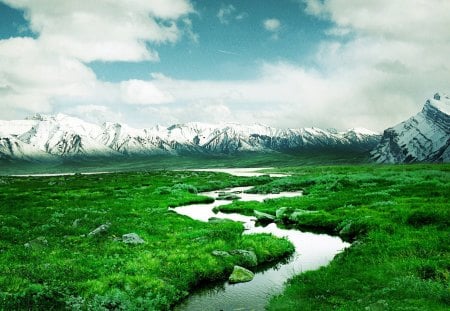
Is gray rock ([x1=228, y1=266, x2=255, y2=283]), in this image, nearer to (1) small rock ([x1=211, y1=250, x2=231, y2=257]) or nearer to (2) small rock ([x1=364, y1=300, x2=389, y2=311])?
(1) small rock ([x1=211, y1=250, x2=231, y2=257])

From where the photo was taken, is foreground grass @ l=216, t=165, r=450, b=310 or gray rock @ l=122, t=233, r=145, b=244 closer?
foreground grass @ l=216, t=165, r=450, b=310

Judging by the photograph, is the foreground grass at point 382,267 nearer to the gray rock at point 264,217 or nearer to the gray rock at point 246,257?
the gray rock at point 264,217

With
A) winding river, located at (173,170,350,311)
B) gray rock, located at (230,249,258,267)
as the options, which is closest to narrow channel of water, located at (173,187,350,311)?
winding river, located at (173,170,350,311)

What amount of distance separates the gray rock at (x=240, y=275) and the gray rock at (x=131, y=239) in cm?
819

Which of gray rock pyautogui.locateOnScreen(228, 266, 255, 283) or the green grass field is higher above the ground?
the green grass field

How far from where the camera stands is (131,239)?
2858 centimetres

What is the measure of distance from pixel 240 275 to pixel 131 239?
951 centimetres

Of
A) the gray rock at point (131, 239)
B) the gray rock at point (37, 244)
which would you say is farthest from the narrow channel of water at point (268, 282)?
the gray rock at point (37, 244)

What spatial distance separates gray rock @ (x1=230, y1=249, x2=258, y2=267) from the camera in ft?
85.3

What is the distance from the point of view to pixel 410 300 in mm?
15766

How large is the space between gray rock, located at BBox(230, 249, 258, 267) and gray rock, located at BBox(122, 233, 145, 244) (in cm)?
707

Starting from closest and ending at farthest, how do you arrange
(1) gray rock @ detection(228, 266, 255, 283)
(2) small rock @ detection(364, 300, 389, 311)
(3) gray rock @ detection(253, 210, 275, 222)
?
(2) small rock @ detection(364, 300, 389, 311)
(1) gray rock @ detection(228, 266, 255, 283)
(3) gray rock @ detection(253, 210, 275, 222)

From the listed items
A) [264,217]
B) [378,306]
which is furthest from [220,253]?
[264,217]

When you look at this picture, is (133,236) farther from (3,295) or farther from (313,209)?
(313,209)
